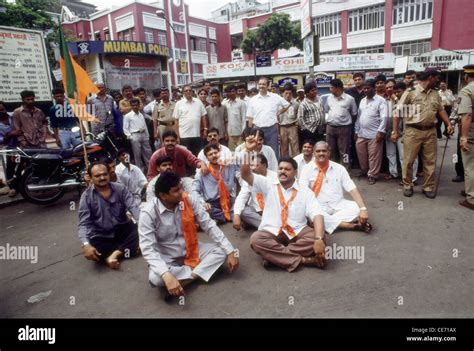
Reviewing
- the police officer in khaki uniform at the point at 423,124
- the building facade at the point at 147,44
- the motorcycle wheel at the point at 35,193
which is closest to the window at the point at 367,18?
the building facade at the point at 147,44

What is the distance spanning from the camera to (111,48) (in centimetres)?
2356

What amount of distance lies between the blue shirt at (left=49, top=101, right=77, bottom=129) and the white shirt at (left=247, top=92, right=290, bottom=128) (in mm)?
3527

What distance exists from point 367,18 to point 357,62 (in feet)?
19.5

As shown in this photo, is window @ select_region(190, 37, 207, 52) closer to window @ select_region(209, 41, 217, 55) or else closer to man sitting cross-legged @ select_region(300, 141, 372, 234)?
window @ select_region(209, 41, 217, 55)

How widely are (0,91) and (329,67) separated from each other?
2198 cm

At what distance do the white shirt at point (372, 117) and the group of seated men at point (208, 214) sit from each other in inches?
65.1

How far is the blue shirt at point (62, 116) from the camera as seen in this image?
21.6ft

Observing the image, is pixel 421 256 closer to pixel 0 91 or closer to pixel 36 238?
pixel 36 238

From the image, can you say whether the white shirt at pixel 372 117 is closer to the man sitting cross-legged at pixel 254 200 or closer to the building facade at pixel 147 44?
the man sitting cross-legged at pixel 254 200

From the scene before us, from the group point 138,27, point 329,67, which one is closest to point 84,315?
point 329,67

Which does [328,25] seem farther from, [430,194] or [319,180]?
[319,180]

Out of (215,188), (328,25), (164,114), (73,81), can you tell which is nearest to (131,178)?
(215,188)

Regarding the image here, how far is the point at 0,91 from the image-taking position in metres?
7.86
